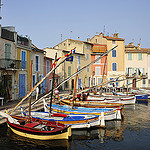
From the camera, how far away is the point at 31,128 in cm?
1244

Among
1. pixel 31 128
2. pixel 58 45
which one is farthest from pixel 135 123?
pixel 58 45

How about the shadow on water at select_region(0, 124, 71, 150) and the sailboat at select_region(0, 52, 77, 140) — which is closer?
the shadow on water at select_region(0, 124, 71, 150)

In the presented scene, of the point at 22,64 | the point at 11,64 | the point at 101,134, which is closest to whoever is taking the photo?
the point at 101,134

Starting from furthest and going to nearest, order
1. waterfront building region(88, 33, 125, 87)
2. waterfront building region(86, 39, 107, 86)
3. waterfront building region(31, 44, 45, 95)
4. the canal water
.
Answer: waterfront building region(86, 39, 107, 86) < waterfront building region(88, 33, 125, 87) < waterfront building region(31, 44, 45, 95) < the canal water

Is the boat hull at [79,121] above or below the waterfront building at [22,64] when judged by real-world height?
below

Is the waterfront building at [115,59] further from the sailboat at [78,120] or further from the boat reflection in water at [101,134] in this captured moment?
the sailboat at [78,120]

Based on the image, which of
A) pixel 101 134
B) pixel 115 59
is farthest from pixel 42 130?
pixel 115 59

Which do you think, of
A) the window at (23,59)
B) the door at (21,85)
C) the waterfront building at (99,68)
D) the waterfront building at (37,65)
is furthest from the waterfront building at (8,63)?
the waterfront building at (99,68)

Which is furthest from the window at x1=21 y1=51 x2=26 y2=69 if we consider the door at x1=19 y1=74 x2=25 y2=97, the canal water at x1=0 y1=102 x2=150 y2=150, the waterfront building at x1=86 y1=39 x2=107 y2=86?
the waterfront building at x1=86 y1=39 x2=107 y2=86

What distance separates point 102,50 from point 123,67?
21.9 ft

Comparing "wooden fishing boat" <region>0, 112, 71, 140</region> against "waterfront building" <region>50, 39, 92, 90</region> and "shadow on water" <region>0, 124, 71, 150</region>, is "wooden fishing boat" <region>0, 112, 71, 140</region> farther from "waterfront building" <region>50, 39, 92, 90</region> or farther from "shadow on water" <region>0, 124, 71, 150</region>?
"waterfront building" <region>50, 39, 92, 90</region>

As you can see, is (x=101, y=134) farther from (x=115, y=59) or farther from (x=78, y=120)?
(x=115, y=59)

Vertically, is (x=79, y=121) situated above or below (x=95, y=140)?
above

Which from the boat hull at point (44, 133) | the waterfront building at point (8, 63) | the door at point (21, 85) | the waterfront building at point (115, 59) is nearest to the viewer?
the boat hull at point (44, 133)
